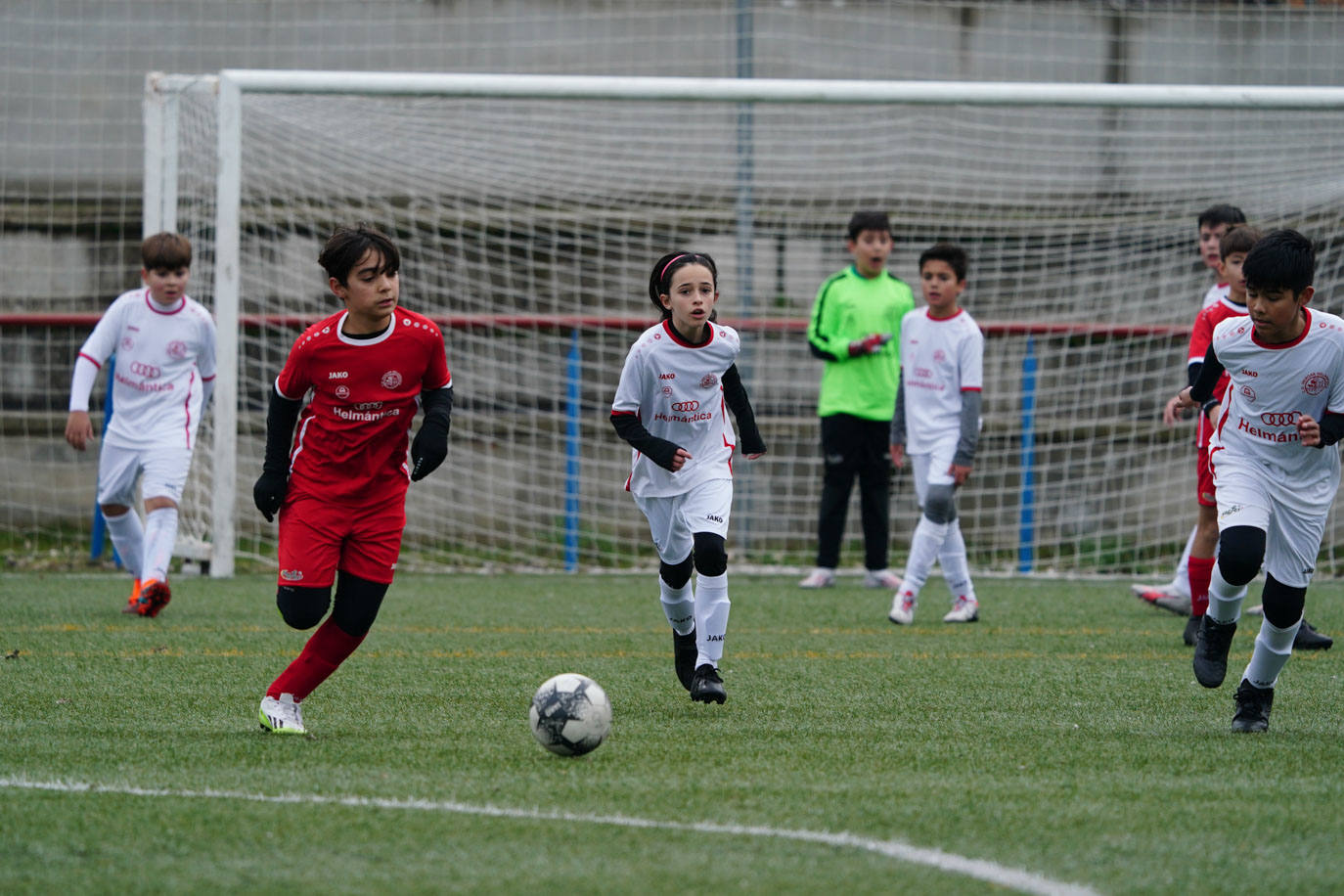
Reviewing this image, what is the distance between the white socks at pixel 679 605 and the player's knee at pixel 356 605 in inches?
46.2

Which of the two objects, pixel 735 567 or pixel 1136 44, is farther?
Result: pixel 1136 44

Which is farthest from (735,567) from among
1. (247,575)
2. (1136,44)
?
(1136,44)

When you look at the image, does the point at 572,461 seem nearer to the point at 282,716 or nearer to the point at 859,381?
the point at 859,381

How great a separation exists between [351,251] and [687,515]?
5.06 ft

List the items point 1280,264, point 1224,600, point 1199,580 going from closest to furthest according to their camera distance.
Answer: point 1280,264
point 1224,600
point 1199,580

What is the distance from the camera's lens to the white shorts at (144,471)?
7.75 metres

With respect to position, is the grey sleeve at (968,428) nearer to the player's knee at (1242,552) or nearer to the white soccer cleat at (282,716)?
the player's knee at (1242,552)

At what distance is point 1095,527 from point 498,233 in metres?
4.97

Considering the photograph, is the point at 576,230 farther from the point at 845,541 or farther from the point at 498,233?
the point at 845,541

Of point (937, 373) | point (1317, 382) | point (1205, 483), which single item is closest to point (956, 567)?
point (937, 373)

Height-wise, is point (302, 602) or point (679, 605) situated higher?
point (302, 602)

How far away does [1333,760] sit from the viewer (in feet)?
14.0

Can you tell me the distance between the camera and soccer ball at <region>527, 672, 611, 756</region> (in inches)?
162

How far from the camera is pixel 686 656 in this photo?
5.52 m
